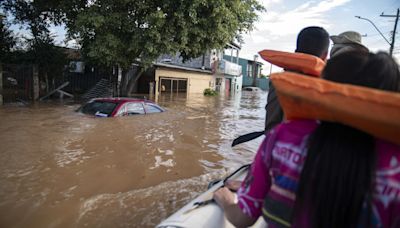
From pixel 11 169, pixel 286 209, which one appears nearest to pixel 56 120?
pixel 11 169

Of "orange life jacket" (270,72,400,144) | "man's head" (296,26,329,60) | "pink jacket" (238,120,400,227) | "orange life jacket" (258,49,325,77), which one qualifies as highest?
"man's head" (296,26,329,60)

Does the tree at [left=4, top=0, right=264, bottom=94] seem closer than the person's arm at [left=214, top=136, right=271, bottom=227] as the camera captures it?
No

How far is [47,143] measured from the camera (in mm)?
7148

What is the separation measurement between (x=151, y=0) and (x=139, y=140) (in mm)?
7242

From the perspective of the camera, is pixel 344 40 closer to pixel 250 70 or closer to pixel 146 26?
pixel 146 26

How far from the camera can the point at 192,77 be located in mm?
Answer: 27031

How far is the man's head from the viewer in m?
2.49

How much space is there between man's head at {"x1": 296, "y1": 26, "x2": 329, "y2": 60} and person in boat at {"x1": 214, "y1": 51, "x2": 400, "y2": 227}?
4.39ft

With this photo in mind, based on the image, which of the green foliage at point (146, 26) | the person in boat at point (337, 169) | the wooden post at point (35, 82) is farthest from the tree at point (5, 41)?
the person in boat at point (337, 169)

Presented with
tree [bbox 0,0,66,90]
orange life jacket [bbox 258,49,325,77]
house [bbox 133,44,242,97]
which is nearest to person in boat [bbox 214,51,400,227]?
orange life jacket [bbox 258,49,325,77]

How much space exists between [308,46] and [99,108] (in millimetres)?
8295

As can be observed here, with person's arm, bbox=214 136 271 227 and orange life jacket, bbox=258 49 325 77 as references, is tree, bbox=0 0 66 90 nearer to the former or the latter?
orange life jacket, bbox=258 49 325 77

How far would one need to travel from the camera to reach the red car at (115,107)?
31.6 ft

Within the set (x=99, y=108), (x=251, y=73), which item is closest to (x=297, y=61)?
(x=99, y=108)
